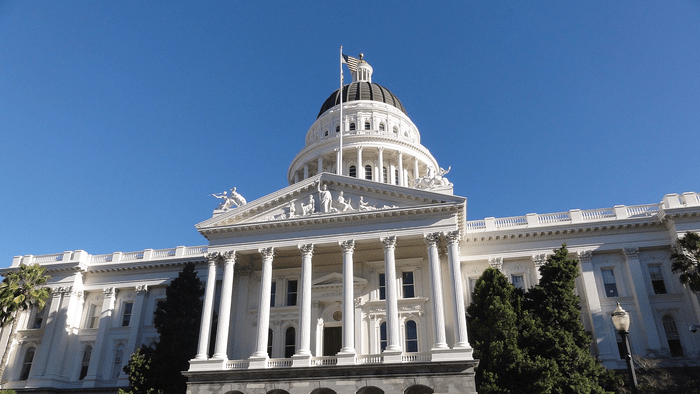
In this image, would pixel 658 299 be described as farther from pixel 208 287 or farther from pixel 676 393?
pixel 208 287

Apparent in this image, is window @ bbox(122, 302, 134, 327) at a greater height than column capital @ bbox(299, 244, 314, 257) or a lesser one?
lesser

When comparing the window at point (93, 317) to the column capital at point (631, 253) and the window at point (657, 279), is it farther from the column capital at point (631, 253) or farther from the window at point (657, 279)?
the window at point (657, 279)

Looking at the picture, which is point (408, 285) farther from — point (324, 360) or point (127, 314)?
point (127, 314)

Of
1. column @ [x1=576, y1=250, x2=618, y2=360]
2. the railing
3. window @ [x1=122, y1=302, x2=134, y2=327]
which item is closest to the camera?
the railing

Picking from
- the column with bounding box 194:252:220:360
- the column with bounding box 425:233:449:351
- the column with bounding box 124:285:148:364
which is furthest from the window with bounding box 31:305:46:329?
the column with bounding box 425:233:449:351

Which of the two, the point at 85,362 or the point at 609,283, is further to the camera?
the point at 85,362

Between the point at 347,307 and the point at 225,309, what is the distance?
7.85 meters

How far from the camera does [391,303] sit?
30328 millimetres

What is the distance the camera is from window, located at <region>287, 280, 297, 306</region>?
120 feet

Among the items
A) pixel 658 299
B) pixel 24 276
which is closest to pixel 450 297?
pixel 658 299

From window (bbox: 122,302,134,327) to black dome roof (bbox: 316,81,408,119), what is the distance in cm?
3031

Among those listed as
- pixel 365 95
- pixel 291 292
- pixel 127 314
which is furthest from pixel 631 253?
A: pixel 127 314

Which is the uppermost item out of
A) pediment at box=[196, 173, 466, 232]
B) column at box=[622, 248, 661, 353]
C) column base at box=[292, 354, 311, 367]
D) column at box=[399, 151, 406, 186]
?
column at box=[399, 151, 406, 186]

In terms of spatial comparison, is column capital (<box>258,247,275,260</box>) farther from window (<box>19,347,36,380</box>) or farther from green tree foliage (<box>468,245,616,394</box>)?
window (<box>19,347,36,380</box>)
